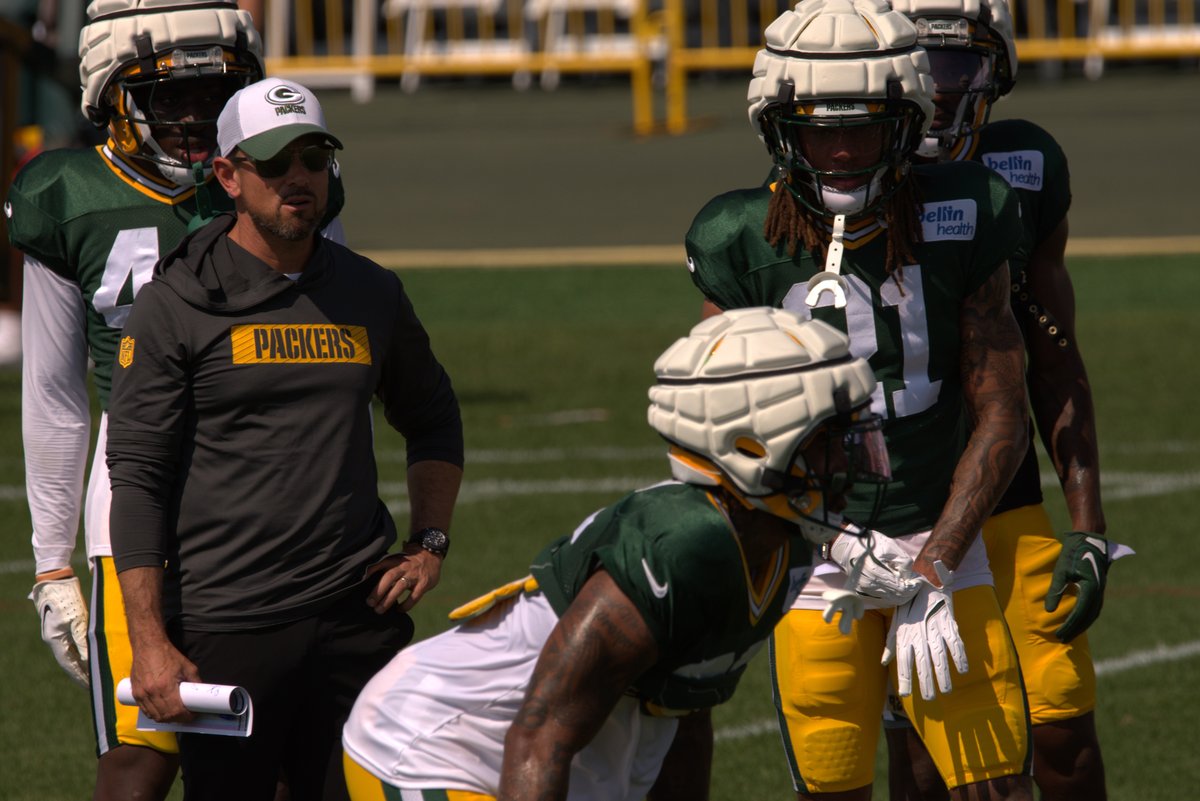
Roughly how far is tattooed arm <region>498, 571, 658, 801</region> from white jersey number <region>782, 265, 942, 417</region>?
46.0 inches

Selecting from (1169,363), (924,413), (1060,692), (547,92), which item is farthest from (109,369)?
(547,92)

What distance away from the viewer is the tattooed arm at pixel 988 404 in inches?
168

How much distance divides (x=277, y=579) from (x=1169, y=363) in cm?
992

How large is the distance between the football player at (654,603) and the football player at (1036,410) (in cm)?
117

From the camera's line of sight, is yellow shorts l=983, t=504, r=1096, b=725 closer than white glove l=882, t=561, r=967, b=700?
No

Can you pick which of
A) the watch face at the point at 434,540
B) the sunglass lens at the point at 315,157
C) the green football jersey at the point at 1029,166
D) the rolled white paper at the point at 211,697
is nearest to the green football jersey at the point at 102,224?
the sunglass lens at the point at 315,157

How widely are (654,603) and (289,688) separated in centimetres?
111

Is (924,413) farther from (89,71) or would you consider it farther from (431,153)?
(431,153)

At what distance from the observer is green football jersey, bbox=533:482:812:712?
336 cm

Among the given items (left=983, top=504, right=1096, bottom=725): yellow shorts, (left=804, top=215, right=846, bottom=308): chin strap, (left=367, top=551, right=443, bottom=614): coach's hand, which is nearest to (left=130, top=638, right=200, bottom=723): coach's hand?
(left=367, top=551, right=443, bottom=614): coach's hand

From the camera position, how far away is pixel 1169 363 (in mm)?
13047

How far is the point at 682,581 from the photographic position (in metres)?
3.36

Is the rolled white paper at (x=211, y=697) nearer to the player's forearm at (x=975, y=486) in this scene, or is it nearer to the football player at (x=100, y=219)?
the football player at (x=100, y=219)

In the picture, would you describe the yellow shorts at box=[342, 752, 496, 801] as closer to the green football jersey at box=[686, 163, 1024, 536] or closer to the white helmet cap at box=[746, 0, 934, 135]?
the green football jersey at box=[686, 163, 1024, 536]
